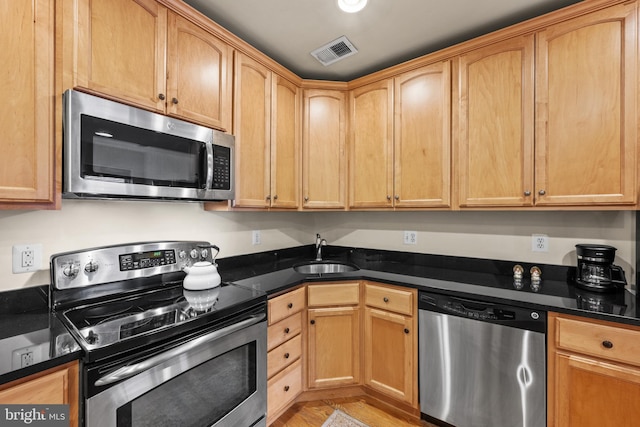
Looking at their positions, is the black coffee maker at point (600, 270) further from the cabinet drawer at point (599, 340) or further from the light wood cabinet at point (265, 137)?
the light wood cabinet at point (265, 137)

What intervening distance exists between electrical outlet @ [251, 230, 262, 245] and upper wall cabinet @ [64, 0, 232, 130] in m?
0.92

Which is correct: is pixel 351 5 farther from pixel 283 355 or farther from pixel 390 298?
pixel 283 355

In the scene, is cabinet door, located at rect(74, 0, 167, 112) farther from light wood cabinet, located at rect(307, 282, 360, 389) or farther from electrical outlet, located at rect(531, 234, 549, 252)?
electrical outlet, located at rect(531, 234, 549, 252)

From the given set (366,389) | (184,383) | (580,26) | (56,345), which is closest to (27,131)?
(56,345)

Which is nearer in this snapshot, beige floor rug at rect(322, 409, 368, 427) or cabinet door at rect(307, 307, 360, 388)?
beige floor rug at rect(322, 409, 368, 427)

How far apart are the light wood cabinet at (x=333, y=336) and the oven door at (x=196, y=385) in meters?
0.48

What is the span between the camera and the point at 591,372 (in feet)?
4.30

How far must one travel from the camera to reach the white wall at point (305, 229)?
1.35 metres

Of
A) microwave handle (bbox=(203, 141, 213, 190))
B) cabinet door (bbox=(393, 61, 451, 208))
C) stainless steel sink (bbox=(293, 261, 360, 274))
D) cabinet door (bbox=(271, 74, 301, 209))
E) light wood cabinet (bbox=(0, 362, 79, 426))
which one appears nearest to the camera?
light wood cabinet (bbox=(0, 362, 79, 426))

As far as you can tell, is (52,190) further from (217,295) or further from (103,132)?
(217,295)

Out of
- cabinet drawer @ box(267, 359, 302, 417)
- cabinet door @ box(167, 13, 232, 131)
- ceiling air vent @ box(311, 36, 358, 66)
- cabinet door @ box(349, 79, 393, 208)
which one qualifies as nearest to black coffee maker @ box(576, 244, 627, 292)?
cabinet door @ box(349, 79, 393, 208)

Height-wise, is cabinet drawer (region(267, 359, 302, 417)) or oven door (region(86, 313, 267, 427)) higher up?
oven door (region(86, 313, 267, 427))

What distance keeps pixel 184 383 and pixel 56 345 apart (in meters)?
0.49

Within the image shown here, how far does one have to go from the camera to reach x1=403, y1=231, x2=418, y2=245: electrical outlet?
2412 millimetres
